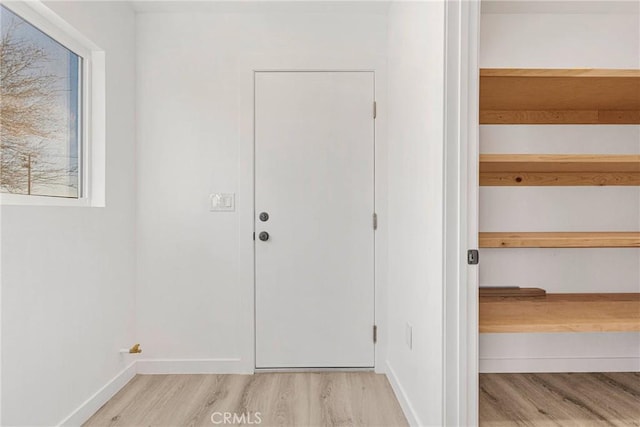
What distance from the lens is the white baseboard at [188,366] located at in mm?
2547

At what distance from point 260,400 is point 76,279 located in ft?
3.68

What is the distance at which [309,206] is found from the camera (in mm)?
2555

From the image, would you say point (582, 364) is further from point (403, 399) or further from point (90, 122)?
point (90, 122)

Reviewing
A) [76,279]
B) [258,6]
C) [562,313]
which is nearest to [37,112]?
[76,279]

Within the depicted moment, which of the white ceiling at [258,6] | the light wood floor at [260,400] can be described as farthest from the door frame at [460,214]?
the white ceiling at [258,6]

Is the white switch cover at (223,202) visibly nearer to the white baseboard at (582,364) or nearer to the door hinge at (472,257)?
the door hinge at (472,257)

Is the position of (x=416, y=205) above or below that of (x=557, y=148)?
below

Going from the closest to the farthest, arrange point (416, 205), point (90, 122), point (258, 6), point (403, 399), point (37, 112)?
1. point (37, 112)
2. point (416, 205)
3. point (403, 399)
4. point (90, 122)
5. point (258, 6)

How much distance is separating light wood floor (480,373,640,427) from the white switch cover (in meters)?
1.81

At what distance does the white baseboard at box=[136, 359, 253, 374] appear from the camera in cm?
255

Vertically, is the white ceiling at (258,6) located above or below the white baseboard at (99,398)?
above

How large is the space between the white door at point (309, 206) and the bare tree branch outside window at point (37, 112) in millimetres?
1007

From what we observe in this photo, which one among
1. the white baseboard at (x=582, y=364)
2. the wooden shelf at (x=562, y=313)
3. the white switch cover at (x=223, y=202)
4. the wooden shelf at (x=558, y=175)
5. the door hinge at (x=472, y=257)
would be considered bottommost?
the white baseboard at (x=582, y=364)

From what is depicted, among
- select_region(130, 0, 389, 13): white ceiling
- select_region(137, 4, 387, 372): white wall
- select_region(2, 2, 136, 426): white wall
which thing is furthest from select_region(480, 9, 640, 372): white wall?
select_region(2, 2, 136, 426): white wall
